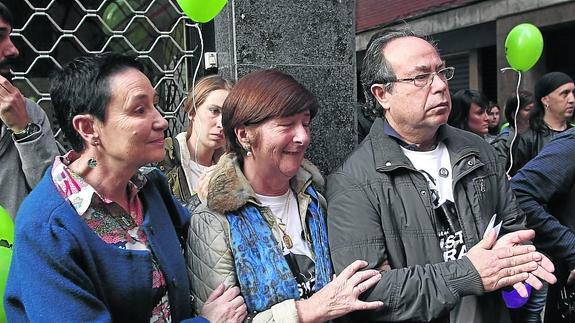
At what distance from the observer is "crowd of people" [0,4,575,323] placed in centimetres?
178

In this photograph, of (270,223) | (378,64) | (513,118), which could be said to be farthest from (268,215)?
(513,118)

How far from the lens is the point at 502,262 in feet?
6.72

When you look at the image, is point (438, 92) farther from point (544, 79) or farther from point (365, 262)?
point (544, 79)

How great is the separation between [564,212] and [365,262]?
5.05ft

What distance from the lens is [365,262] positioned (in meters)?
2.08

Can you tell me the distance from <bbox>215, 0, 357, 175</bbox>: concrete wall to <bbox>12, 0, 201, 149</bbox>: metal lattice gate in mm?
456

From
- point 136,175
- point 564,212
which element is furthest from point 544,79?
point 136,175

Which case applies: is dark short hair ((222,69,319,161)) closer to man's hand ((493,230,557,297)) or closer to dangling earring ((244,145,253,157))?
dangling earring ((244,145,253,157))

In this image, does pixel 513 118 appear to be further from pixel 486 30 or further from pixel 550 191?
pixel 486 30

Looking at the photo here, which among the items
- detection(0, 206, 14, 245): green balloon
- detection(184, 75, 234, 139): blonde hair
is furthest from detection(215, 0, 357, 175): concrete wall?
detection(0, 206, 14, 245): green balloon

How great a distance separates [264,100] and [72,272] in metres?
0.90

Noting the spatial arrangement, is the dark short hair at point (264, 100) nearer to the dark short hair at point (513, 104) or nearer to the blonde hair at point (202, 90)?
the blonde hair at point (202, 90)

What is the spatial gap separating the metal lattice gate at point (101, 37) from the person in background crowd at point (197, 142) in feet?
0.76

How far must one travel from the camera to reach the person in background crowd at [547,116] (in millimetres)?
4938
